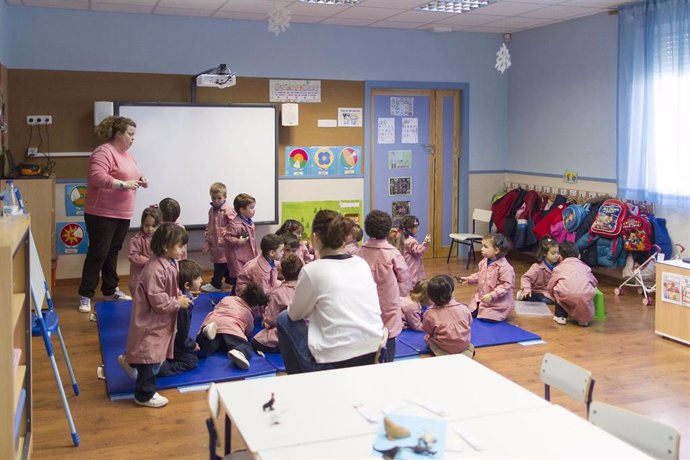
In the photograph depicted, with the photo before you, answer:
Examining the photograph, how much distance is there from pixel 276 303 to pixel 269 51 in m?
3.87

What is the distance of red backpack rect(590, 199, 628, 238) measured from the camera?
23.1 feet

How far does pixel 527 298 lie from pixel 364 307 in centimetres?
374

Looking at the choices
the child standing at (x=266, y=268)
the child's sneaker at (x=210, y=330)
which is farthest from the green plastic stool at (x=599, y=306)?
the child's sneaker at (x=210, y=330)

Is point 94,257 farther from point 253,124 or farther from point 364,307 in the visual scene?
point 364,307

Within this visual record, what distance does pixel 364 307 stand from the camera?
3314mm

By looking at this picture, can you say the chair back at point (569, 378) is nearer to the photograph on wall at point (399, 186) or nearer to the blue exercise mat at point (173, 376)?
the blue exercise mat at point (173, 376)

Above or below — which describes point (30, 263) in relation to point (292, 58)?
below

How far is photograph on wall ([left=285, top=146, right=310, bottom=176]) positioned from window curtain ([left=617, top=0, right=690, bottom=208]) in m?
3.18

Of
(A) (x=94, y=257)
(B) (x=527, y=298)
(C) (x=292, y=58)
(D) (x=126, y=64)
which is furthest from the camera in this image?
(C) (x=292, y=58)

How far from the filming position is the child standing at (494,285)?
20.0ft

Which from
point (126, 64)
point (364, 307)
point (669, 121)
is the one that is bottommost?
point (364, 307)

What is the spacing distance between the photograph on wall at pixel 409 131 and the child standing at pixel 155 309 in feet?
16.4

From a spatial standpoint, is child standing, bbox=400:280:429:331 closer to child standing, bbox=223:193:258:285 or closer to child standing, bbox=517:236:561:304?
child standing, bbox=517:236:561:304

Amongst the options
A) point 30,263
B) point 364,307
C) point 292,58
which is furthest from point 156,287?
point 292,58
